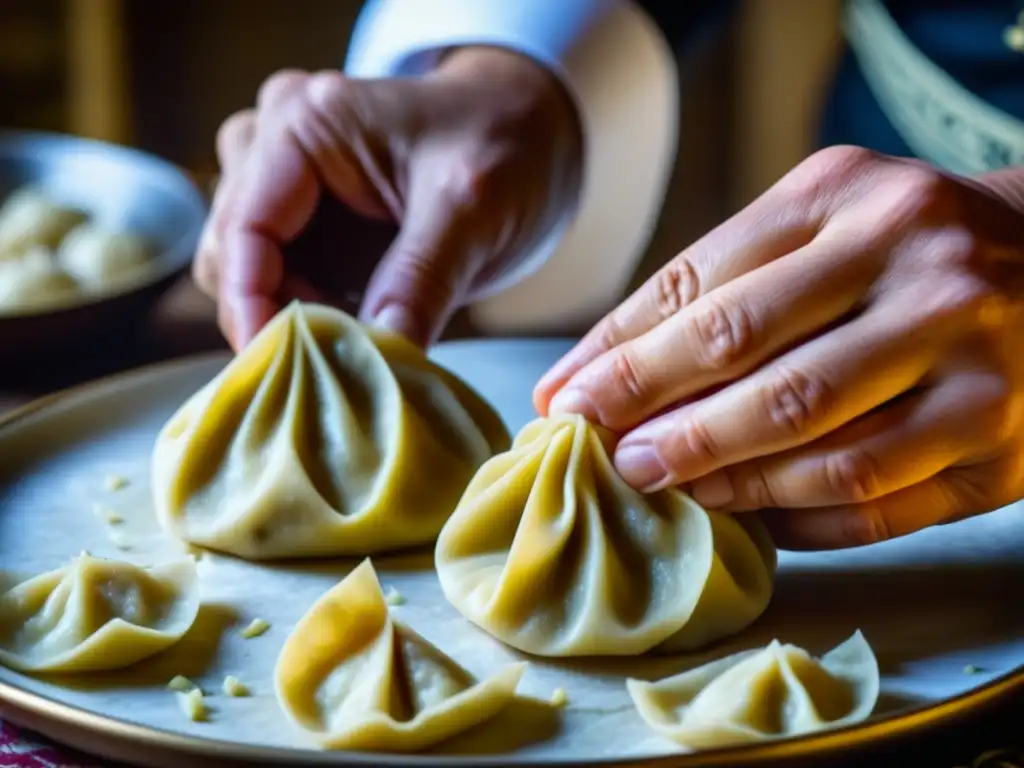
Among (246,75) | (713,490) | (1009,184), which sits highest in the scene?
(1009,184)

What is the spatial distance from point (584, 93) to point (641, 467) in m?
1.09

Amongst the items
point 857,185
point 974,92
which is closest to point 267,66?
point 974,92

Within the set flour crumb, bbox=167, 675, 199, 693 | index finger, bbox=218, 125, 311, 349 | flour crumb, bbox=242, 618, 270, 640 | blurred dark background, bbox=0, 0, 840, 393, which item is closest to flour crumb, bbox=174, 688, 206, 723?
flour crumb, bbox=167, 675, 199, 693

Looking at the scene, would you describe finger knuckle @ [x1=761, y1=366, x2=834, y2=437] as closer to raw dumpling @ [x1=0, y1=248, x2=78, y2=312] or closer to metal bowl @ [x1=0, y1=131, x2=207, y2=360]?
metal bowl @ [x1=0, y1=131, x2=207, y2=360]

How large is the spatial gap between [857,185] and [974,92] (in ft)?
3.24

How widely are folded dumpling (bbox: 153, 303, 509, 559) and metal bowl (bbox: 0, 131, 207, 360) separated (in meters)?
0.35

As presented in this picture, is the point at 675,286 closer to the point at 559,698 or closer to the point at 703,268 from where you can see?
the point at 703,268

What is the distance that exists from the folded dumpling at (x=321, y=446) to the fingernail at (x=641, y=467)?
0.78 feet

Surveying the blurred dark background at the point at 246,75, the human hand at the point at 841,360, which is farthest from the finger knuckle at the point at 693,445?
the blurred dark background at the point at 246,75

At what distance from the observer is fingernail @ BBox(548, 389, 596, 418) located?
1343 millimetres

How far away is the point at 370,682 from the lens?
1.14 metres

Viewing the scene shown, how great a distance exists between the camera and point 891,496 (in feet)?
4.33

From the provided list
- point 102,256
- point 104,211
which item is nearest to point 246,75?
point 104,211

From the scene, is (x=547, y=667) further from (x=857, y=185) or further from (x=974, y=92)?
(x=974, y=92)
